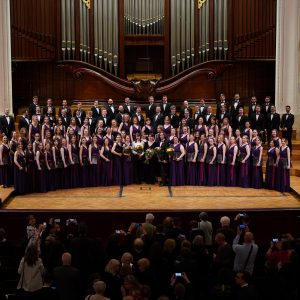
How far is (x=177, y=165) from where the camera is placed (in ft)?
52.6

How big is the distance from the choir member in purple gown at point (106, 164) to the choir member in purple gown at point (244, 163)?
288cm

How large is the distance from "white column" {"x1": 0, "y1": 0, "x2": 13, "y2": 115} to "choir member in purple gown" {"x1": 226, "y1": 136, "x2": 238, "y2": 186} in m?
6.87

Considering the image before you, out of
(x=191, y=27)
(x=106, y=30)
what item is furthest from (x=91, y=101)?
(x=191, y=27)

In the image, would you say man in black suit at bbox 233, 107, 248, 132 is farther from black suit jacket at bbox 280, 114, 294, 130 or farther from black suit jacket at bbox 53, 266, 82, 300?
black suit jacket at bbox 53, 266, 82, 300

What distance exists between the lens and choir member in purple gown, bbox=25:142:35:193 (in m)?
14.9

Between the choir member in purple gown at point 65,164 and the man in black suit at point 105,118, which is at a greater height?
the man in black suit at point 105,118

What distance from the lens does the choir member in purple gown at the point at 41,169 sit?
15016mm

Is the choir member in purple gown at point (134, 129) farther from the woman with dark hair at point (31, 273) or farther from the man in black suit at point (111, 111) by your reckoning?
the woman with dark hair at point (31, 273)

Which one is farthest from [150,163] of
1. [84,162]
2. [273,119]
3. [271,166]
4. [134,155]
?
[273,119]

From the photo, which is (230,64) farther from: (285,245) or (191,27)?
(285,245)

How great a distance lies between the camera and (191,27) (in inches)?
818

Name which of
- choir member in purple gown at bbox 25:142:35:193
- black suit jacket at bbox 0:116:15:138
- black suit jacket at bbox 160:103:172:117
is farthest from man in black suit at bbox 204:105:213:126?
black suit jacket at bbox 0:116:15:138

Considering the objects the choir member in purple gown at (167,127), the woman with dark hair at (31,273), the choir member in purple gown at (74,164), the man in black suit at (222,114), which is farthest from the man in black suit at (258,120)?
the woman with dark hair at (31,273)

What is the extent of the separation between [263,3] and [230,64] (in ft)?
6.45
